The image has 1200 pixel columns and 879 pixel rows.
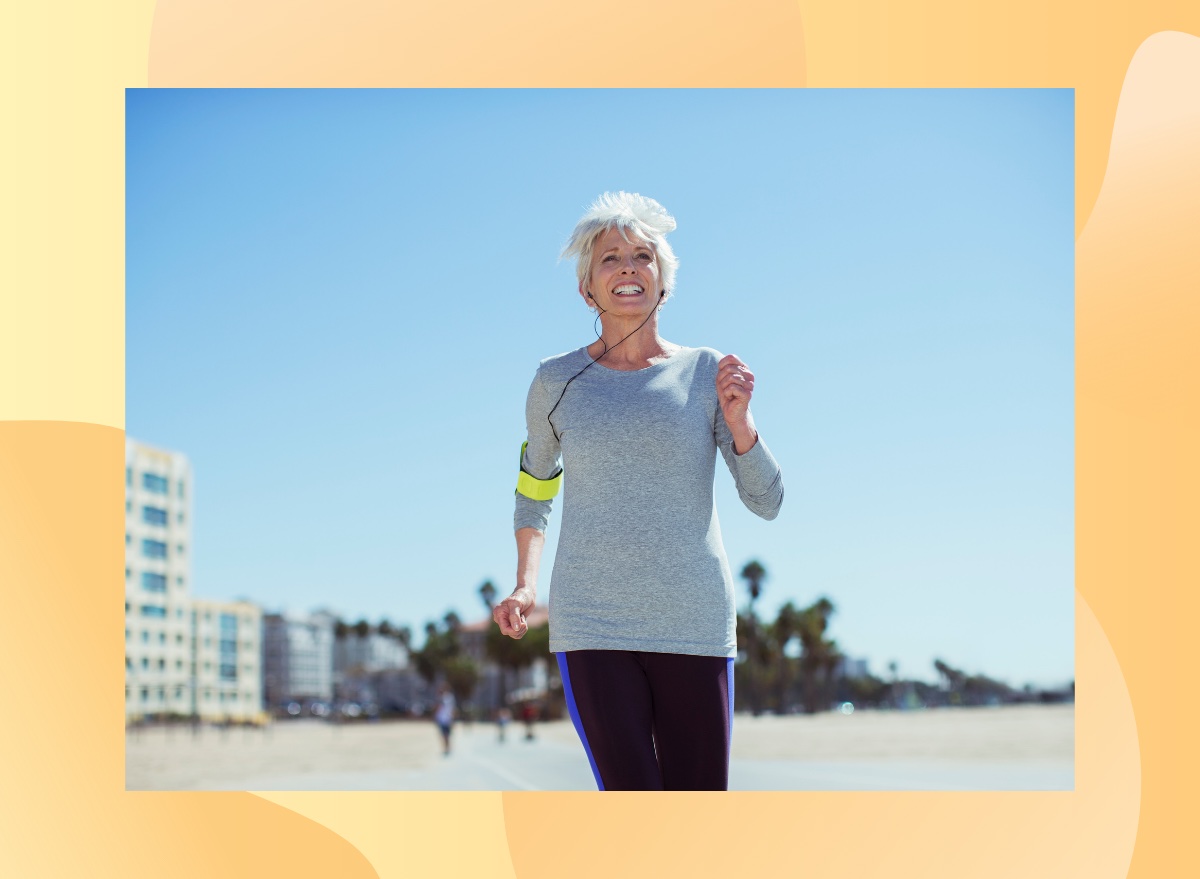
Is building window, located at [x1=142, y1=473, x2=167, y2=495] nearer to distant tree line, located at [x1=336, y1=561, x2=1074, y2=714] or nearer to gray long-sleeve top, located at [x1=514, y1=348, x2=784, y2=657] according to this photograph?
distant tree line, located at [x1=336, y1=561, x2=1074, y2=714]

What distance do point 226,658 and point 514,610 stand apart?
137242 millimetres

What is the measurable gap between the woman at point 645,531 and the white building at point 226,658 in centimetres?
12342

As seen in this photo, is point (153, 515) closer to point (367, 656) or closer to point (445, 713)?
point (367, 656)

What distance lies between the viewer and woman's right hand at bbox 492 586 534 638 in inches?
129

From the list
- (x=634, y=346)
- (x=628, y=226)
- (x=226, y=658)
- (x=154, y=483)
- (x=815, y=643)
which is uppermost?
(x=154, y=483)

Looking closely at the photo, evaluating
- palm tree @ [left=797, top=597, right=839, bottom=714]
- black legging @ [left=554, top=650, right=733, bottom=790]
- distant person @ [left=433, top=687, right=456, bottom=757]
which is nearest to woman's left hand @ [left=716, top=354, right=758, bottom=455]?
black legging @ [left=554, top=650, right=733, bottom=790]

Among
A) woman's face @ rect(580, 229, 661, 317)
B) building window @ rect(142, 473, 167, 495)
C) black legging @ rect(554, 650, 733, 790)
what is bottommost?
black legging @ rect(554, 650, 733, 790)

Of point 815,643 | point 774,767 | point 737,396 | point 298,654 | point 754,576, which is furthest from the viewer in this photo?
point 298,654

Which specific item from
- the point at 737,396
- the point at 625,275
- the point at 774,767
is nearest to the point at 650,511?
the point at 737,396

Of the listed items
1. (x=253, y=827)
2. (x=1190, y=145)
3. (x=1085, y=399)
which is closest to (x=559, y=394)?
(x=253, y=827)

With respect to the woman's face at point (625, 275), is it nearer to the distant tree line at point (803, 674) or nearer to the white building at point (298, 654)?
the distant tree line at point (803, 674)

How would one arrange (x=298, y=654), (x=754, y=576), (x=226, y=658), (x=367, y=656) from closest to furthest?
(x=754, y=576) < (x=226, y=658) < (x=298, y=654) < (x=367, y=656)

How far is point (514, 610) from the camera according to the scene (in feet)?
10.8

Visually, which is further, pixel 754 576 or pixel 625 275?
pixel 754 576
